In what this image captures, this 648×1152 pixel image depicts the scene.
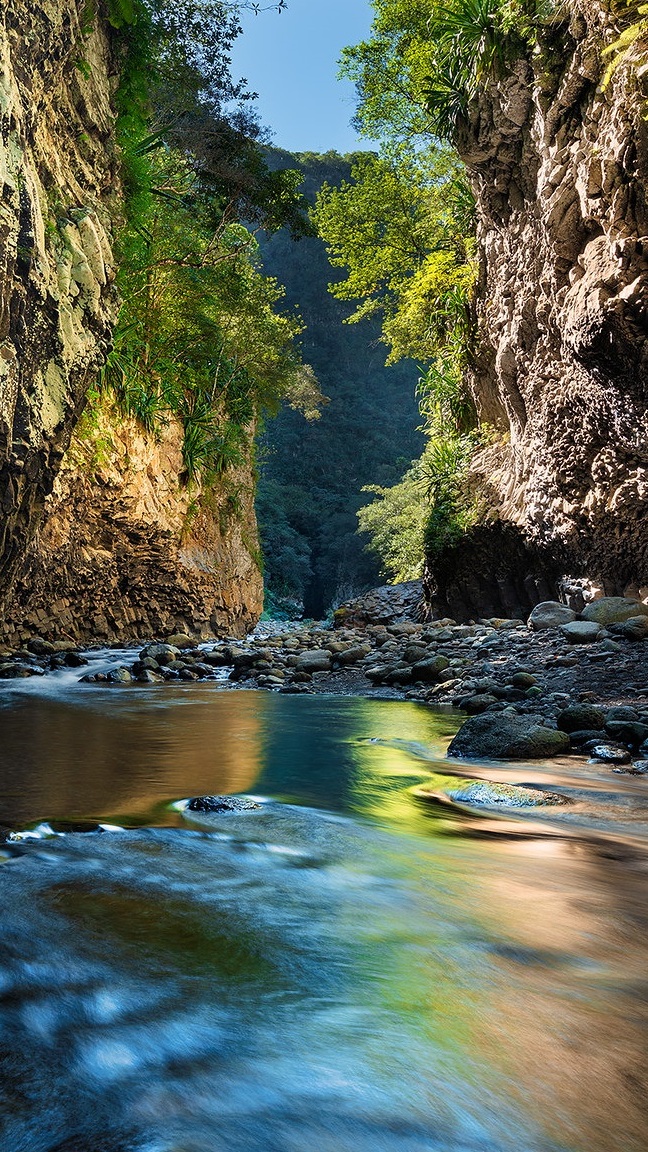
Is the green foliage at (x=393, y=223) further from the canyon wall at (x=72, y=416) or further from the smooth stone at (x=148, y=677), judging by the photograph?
the smooth stone at (x=148, y=677)

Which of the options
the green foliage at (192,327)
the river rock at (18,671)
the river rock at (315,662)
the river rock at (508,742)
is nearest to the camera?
the river rock at (508,742)

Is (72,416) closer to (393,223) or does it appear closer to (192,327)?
(192,327)

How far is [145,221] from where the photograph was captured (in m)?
12.2

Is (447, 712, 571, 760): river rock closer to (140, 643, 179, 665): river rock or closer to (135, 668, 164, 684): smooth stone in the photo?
(135, 668, 164, 684): smooth stone

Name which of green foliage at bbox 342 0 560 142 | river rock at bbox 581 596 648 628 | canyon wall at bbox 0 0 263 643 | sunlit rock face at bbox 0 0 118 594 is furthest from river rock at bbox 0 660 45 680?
green foliage at bbox 342 0 560 142

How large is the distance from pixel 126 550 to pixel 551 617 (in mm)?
7576

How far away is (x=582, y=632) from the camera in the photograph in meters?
7.86

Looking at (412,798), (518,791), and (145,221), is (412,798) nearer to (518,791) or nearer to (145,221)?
(518,791)

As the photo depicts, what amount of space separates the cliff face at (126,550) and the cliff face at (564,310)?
5.65 m

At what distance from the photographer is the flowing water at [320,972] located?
1229 mm

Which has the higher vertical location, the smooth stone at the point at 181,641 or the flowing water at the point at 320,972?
the smooth stone at the point at 181,641

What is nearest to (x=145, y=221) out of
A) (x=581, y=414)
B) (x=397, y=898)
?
(x=581, y=414)

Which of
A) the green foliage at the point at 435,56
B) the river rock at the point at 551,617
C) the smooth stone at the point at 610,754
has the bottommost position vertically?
the smooth stone at the point at 610,754

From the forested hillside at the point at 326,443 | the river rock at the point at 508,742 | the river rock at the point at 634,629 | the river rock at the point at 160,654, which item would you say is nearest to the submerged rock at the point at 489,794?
the river rock at the point at 508,742
